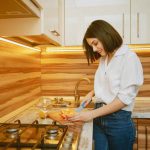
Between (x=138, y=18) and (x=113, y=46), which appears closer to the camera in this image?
(x=113, y=46)

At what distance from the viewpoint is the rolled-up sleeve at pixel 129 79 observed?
4.40ft

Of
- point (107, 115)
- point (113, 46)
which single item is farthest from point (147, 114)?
point (113, 46)

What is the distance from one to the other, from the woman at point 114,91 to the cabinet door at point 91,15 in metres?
0.51

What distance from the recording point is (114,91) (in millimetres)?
1393

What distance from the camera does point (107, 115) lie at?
4.66 ft

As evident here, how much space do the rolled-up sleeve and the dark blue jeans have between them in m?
0.10

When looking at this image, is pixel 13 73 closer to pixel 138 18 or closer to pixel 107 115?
pixel 107 115

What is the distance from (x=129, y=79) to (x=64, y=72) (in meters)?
1.15

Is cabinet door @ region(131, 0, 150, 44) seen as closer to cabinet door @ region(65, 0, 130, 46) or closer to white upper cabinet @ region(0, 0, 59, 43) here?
cabinet door @ region(65, 0, 130, 46)

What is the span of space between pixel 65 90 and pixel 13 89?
80 cm

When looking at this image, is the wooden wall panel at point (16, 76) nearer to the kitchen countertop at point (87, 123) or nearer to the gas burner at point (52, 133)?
the kitchen countertop at point (87, 123)

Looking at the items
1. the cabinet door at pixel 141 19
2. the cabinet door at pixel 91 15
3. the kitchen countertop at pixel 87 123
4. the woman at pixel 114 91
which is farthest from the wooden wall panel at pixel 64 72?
the woman at pixel 114 91

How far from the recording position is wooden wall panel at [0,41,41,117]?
1531mm

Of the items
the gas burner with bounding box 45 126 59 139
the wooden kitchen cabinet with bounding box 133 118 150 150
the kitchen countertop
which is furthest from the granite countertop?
the wooden kitchen cabinet with bounding box 133 118 150 150
